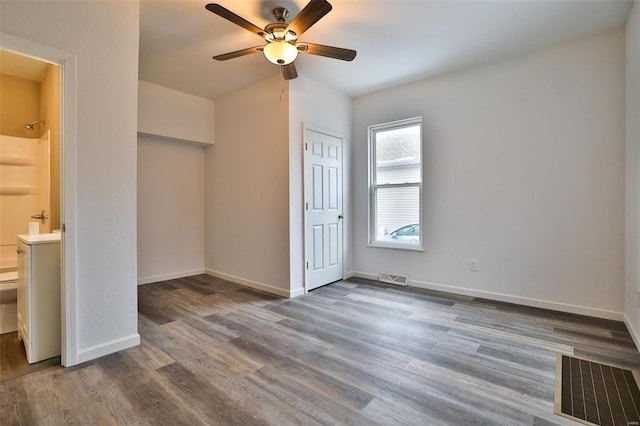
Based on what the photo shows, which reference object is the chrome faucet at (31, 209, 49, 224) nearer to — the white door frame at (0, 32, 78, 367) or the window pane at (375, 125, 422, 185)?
the white door frame at (0, 32, 78, 367)

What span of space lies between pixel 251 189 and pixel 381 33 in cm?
243

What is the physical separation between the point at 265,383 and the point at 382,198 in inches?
122

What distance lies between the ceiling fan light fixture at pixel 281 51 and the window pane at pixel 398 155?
218 cm

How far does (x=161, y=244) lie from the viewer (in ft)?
14.8

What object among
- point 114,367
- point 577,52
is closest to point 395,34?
point 577,52

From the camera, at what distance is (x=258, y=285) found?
4094 millimetres

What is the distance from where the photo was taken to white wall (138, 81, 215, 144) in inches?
160

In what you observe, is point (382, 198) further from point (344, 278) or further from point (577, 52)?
point (577, 52)

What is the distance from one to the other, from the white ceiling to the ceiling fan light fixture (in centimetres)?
31

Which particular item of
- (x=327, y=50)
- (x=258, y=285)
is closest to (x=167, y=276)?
(x=258, y=285)

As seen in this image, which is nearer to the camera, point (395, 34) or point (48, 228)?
point (395, 34)

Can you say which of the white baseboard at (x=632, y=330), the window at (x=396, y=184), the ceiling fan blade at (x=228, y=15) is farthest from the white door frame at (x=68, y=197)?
the white baseboard at (x=632, y=330)

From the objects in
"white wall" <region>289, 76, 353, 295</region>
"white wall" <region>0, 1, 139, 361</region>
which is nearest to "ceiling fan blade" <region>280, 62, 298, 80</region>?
"white wall" <region>289, 76, 353, 295</region>

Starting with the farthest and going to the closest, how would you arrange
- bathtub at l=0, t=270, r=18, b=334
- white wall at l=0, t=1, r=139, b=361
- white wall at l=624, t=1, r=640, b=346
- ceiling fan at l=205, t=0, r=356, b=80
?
bathtub at l=0, t=270, r=18, b=334
white wall at l=624, t=1, r=640, b=346
ceiling fan at l=205, t=0, r=356, b=80
white wall at l=0, t=1, r=139, b=361
